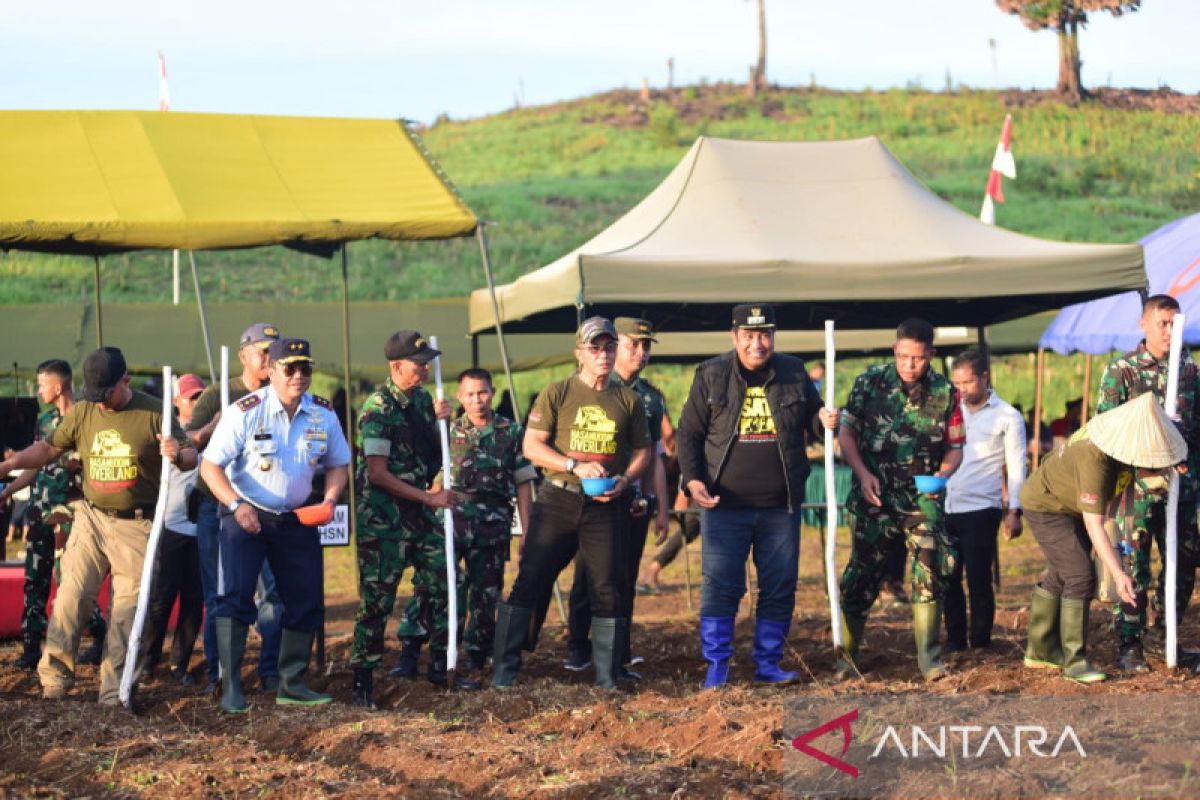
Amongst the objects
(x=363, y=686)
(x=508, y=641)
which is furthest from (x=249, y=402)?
(x=508, y=641)

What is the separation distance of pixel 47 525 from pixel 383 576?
2809 mm

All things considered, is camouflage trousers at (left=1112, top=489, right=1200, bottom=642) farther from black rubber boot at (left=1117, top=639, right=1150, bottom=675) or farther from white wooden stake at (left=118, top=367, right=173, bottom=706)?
white wooden stake at (left=118, top=367, right=173, bottom=706)

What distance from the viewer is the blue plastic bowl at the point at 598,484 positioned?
27.1ft

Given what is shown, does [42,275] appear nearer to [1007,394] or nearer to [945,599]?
[1007,394]

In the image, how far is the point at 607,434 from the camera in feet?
27.7

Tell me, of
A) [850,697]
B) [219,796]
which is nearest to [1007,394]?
[850,697]

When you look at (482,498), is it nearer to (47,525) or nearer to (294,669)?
(294,669)

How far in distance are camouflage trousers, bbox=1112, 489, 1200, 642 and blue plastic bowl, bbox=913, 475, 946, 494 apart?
975 mm

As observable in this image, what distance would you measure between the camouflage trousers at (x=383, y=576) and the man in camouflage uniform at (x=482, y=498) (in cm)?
50

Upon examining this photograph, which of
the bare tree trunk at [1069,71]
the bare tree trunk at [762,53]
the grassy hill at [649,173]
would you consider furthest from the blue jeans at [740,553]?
the bare tree trunk at [762,53]

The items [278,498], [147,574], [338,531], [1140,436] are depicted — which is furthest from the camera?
[338,531]

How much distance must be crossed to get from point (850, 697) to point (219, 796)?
9.34ft

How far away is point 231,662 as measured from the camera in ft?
26.1

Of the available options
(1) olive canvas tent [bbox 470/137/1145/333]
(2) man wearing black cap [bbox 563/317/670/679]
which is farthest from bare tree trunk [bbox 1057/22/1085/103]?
(2) man wearing black cap [bbox 563/317/670/679]
